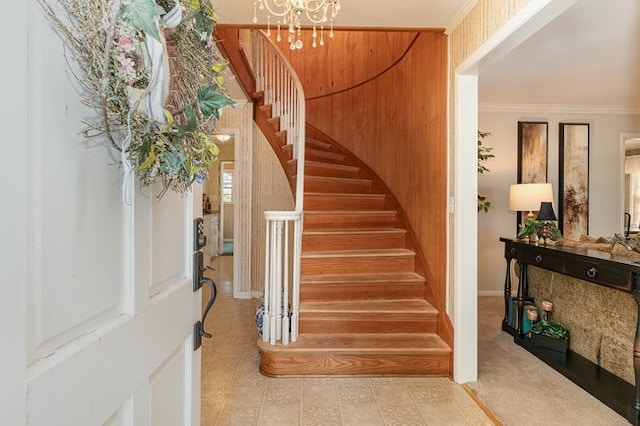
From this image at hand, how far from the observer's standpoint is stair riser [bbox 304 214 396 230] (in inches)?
142

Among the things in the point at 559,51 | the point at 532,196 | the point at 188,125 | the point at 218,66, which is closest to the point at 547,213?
the point at 532,196

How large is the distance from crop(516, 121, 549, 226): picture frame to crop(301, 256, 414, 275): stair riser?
7.85ft

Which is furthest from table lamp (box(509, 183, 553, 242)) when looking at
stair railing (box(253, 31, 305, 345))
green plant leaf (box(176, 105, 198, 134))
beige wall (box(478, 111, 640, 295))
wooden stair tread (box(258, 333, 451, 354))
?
green plant leaf (box(176, 105, 198, 134))

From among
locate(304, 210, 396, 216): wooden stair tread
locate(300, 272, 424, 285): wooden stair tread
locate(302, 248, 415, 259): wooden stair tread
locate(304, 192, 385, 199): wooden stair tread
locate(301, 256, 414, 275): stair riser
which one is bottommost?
locate(300, 272, 424, 285): wooden stair tread

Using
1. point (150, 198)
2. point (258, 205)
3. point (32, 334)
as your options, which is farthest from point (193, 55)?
point (258, 205)

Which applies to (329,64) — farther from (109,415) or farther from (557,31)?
(109,415)

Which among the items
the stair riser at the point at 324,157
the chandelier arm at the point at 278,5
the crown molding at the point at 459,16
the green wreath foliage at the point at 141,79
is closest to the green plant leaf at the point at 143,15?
the green wreath foliage at the point at 141,79

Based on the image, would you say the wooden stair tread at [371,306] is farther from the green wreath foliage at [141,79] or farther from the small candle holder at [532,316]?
the green wreath foliage at [141,79]

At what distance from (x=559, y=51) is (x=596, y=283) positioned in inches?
80.6

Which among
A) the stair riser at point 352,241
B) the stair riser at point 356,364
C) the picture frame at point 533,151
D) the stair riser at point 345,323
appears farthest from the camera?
the picture frame at point 533,151

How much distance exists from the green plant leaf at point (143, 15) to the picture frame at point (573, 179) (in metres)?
5.35

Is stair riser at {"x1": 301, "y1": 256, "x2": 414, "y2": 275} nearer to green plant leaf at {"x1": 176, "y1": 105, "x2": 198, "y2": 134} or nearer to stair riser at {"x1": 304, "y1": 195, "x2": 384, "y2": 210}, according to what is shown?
stair riser at {"x1": 304, "y1": 195, "x2": 384, "y2": 210}

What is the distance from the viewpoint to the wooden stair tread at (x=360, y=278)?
296cm

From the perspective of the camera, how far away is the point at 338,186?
423 cm
